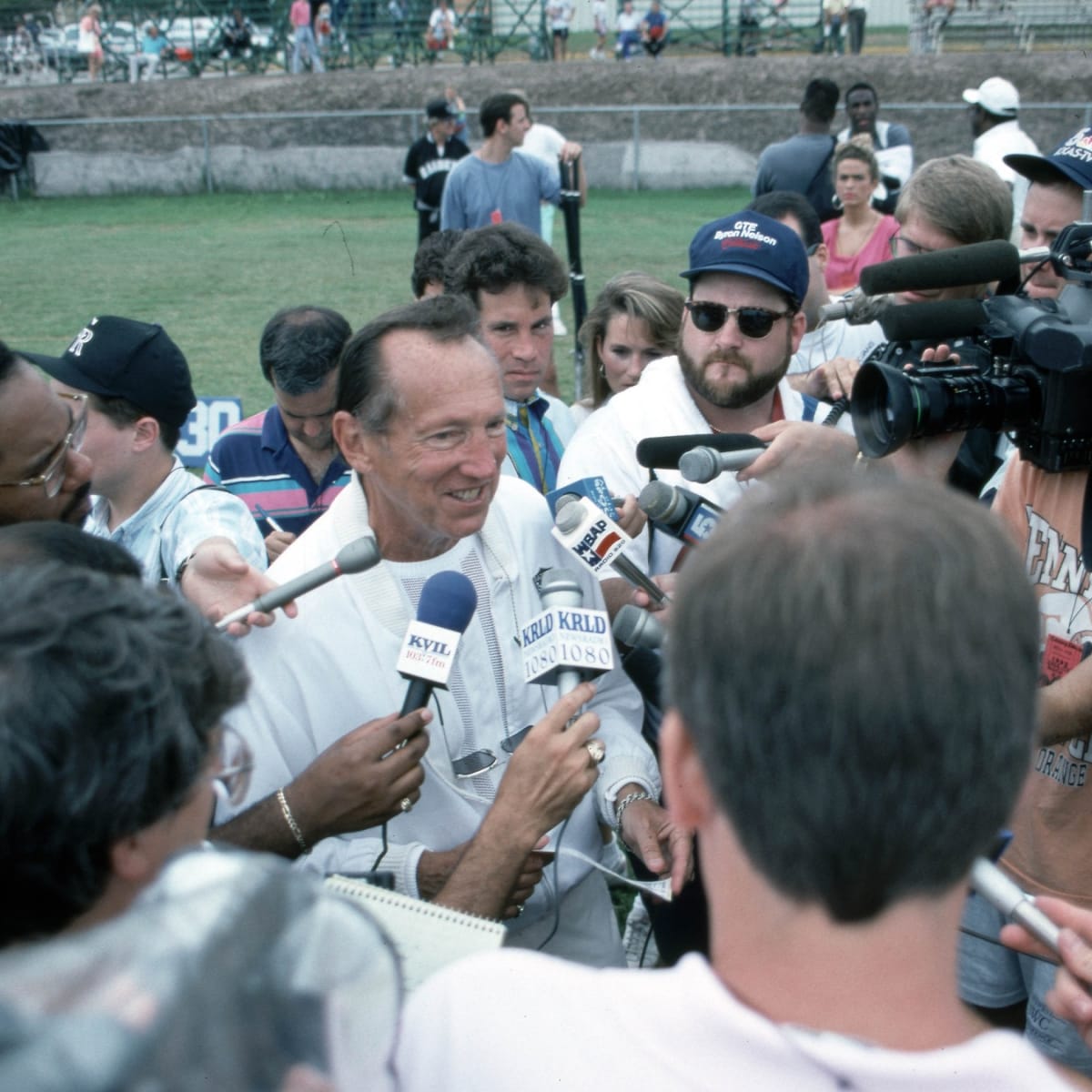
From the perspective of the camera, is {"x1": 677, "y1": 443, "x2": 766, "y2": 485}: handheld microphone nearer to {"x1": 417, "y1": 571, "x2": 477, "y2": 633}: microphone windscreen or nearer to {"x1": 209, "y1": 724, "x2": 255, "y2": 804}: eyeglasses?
{"x1": 417, "y1": 571, "x2": 477, "y2": 633}: microphone windscreen

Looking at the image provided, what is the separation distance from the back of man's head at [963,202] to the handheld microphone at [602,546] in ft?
6.27

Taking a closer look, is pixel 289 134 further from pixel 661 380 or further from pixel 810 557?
pixel 810 557

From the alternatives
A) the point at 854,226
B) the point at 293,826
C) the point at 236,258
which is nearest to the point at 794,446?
the point at 293,826

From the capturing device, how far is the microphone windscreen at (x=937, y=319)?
2.54 metres

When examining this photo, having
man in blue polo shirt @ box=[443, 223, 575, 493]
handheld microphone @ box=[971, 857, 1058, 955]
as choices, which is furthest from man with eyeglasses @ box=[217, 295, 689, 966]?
man in blue polo shirt @ box=[443, 223, 575, 493]

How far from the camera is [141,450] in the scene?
3410 millimetres

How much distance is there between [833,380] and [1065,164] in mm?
1086

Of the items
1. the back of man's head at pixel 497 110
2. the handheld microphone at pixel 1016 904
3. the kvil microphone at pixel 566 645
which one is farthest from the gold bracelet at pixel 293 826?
the back of man's head at pixel 497 110

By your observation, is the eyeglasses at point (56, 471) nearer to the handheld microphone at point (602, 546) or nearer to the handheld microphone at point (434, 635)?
the handheld microphone at point (434, 635)

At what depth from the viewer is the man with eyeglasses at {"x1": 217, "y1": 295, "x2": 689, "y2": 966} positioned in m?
2.24

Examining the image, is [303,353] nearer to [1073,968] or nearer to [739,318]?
[739,318]

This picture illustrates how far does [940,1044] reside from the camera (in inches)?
39.5

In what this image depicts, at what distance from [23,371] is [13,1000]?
228cm

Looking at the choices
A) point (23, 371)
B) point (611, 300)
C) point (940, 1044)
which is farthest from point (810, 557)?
point (611, 300)
